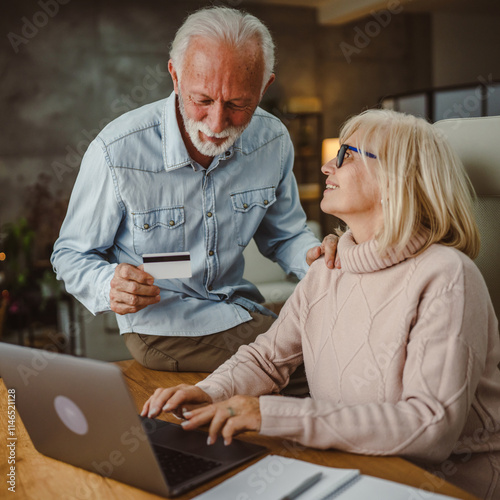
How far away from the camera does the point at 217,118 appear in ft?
5.16

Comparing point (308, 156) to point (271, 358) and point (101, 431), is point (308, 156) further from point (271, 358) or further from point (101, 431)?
point (101, 431)

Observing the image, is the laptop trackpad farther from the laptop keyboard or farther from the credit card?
the credit card

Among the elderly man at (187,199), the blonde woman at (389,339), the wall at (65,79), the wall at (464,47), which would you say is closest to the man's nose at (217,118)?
the elderly man at (187,199)

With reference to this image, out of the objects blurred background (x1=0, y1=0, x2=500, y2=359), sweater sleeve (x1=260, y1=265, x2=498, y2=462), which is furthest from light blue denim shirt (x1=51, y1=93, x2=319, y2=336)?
blurred background (x1=0, y1=0, x2=500, y2=359)

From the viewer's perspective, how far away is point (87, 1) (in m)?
5.83

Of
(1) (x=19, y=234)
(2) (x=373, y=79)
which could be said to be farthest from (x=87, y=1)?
(2) (x=373, y=79)

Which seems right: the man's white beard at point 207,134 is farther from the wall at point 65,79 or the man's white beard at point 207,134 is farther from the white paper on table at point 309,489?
the wall at point 65,79

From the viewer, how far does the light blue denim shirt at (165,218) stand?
164 cm

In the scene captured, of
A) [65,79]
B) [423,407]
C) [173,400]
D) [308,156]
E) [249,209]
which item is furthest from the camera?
[308,156]

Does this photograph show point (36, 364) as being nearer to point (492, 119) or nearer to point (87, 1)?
point (492, 119)

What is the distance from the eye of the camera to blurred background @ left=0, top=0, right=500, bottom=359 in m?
5.29

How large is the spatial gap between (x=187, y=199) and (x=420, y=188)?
0.76 meters

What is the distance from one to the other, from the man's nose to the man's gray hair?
0.17 metres

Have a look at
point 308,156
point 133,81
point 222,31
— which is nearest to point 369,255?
point 222,31
